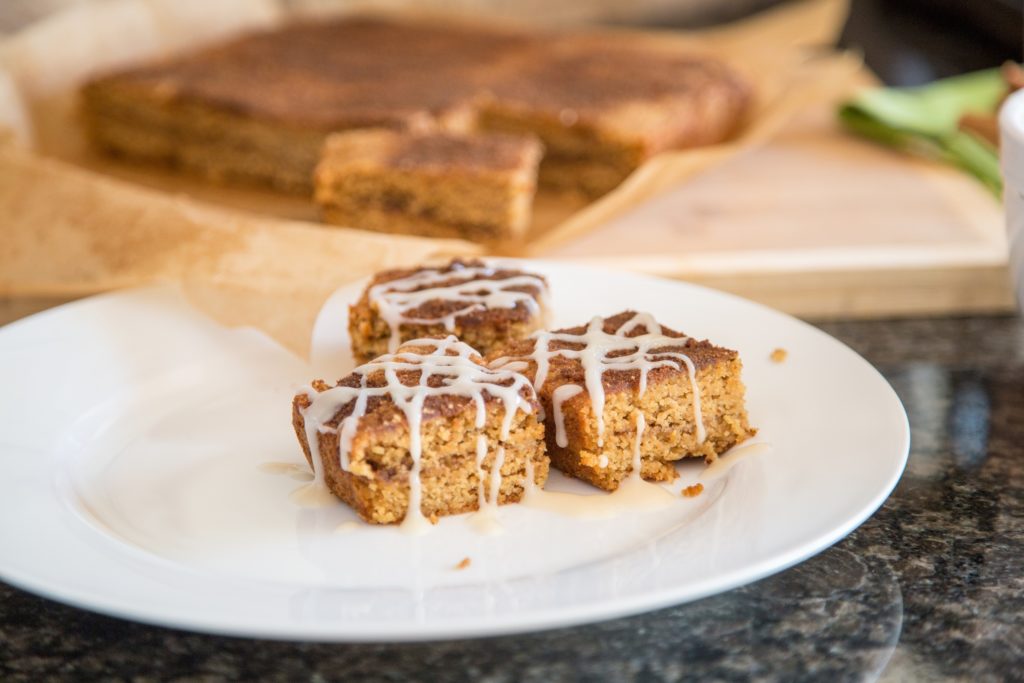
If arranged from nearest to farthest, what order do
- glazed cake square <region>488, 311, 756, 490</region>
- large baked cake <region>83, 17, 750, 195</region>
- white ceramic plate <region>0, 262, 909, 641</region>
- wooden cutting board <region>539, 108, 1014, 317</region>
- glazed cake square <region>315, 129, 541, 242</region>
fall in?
white ceramic plate <region>0, 262, 909, 641</region>
glazed cake square <region>488, 311, 756, 490</region>
wooden cutting board <region>539, 108, 1014, 317</region>
glazed cake square <region>315, 129, 541, 242</region>
large baked cake <region>83, 17, 750, 195</region>

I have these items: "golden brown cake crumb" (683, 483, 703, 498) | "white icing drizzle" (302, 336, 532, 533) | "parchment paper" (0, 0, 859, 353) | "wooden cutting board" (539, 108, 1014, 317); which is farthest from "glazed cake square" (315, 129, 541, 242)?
"golden brown cake crumb" (683, 483, 703, 498)

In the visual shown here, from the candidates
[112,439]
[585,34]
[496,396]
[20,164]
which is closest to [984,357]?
[496,396]

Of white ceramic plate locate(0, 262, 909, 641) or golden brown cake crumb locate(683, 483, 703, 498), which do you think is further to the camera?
golden brown cake crumb locate(683, 483, 703, 498)

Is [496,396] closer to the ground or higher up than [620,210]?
higher up

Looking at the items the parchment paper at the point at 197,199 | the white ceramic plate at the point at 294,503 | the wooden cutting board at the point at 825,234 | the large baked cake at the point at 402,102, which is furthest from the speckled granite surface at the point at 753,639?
the large baked cake at the point at 402,102

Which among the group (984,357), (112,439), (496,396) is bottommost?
(984,357)

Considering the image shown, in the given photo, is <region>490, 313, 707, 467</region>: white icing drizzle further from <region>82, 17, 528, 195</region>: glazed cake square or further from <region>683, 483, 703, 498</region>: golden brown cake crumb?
<region>82, 17, 528, 195</region>: glazed cake square

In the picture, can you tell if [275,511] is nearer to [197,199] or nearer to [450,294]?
[450,294]

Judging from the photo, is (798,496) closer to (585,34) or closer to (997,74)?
(997,74)

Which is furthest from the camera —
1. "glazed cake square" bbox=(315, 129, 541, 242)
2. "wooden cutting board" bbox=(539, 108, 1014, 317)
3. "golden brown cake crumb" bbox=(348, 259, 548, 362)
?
"glazed cake square" bbox=(315, 129, 541, 242)
